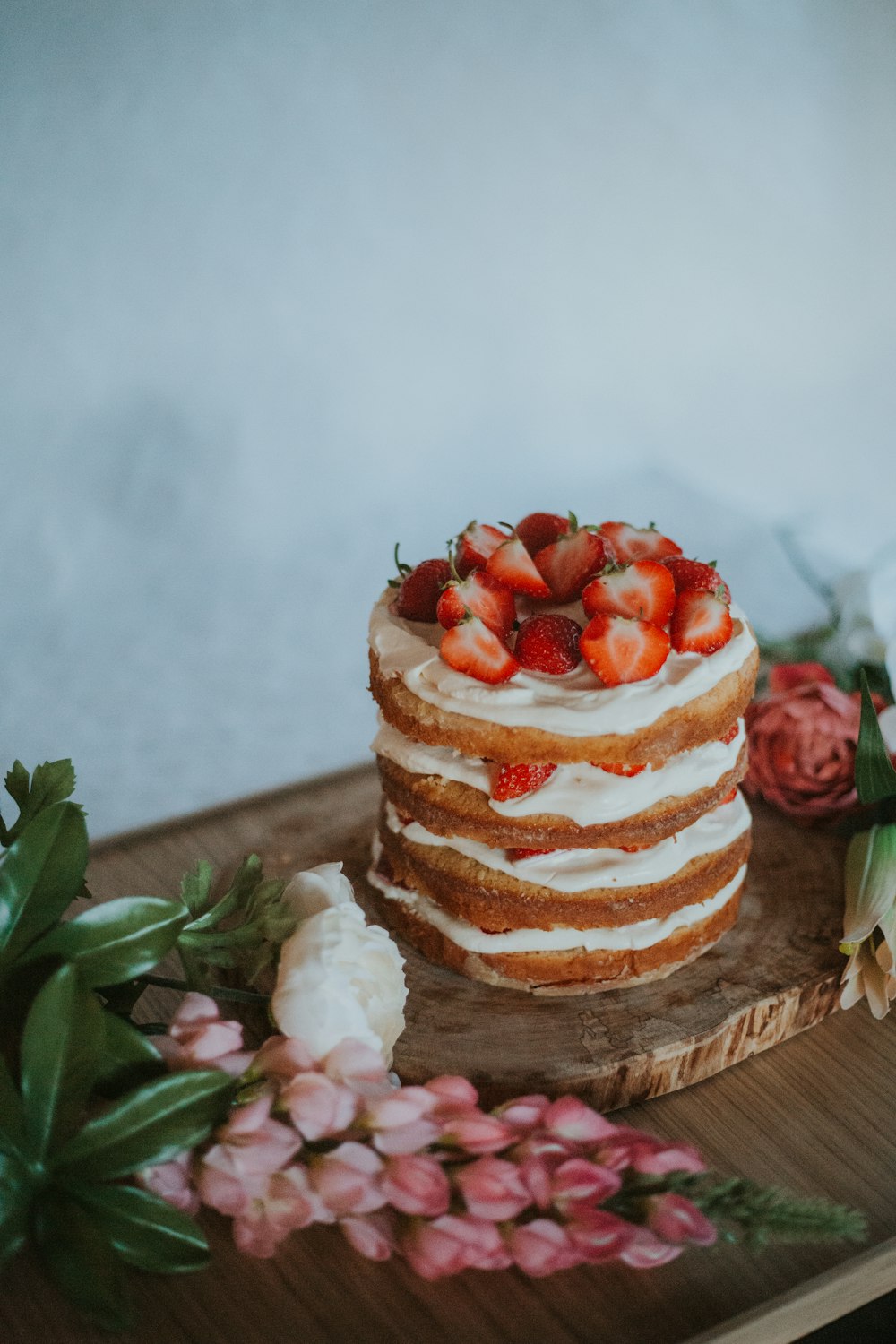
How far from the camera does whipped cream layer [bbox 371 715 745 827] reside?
188 cm

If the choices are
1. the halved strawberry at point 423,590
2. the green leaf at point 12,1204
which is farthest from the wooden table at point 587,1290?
the halved strawberry at point 423,590

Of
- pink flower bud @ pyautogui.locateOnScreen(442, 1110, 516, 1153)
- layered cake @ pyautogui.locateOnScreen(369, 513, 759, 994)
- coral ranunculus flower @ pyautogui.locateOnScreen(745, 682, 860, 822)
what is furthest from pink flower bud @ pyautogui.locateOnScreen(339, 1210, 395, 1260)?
coral ranunculus flower @ pyautogui.locateOnScreen(745, 682, 860, 822)

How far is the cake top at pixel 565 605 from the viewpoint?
6.08 ft

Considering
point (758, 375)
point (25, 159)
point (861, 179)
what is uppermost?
point (861, 179)

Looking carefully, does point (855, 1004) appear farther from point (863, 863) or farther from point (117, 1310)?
point (117, 1310)

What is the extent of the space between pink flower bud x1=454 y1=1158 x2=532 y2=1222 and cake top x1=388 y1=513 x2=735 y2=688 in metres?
0.73

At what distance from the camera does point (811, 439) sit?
4227mm

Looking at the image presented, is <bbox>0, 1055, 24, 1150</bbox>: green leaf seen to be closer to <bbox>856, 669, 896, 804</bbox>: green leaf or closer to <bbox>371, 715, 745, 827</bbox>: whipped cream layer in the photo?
<bbox>371, 715, 745, 827</bbox>: whipped cream layer

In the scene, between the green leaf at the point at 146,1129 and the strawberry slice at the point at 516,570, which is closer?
the green leaf at the point at 146,1129

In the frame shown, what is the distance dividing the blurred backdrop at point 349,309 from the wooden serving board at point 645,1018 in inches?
51.2

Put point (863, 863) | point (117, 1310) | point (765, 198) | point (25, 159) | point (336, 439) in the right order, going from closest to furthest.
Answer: point (117, 1310) → point (863, 863) → point (25, 159) → point (336, 439) → point (765, 198)

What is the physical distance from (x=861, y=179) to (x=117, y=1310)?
3.96 metres

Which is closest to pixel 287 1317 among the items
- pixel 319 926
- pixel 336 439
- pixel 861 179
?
pixel 319 926

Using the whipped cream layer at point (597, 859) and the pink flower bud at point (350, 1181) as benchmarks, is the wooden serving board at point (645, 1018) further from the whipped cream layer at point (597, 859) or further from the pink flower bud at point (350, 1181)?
the pink flower bud at point (350, 1181)
